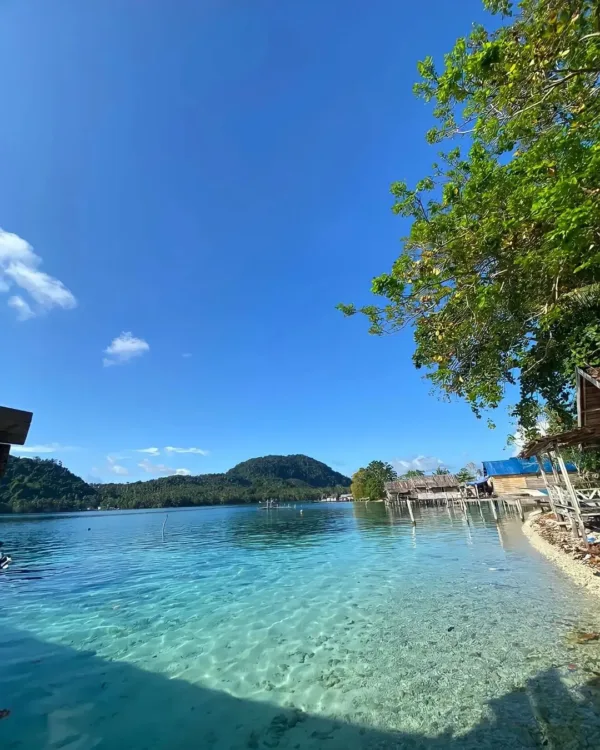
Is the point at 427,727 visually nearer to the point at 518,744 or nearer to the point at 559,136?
the point at 518,744

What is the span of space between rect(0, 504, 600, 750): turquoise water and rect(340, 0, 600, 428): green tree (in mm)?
5409

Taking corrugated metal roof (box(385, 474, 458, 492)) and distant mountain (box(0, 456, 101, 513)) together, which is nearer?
corrugated metal roof (box(385, 474, 458, 492))

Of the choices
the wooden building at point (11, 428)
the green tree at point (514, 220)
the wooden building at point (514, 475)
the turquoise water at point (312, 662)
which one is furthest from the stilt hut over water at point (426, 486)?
the wooden building at point (11, 428)

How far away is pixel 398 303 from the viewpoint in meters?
10.0

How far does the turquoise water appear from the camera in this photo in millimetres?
4848

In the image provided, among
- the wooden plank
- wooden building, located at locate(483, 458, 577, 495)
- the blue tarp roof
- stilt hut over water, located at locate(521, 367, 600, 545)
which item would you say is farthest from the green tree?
the blue tarp roof

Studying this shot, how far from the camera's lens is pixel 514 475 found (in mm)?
44969

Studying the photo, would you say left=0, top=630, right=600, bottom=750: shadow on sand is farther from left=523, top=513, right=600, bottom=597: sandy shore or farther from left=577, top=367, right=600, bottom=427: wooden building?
left=523, top=513, right=600, bottom=597: sandy shore

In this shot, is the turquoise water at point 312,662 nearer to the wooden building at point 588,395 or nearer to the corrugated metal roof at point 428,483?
the wooden building at point 588,395

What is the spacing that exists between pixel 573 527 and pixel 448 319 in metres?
11.8

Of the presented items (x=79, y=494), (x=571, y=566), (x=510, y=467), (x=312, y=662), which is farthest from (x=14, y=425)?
(x=79, y=494)

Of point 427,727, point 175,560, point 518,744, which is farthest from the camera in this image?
point 175,560

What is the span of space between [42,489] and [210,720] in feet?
485

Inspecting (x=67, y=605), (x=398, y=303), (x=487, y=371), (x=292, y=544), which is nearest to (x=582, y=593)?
(x=487, y=371)
